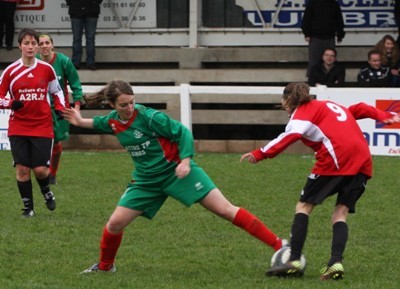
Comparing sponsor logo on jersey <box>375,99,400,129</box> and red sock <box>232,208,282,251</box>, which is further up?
red sock <box>232,208,282,251</box>

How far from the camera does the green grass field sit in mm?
8312

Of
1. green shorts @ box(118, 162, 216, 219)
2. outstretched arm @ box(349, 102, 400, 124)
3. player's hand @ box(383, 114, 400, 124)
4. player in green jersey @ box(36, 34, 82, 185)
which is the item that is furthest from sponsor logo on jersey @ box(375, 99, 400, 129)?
green shorts @ box(118, 162, 216, 219)

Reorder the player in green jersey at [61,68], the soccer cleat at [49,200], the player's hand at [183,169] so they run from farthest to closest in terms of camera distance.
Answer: the player in green jersey at [61,68]
the soccer cleat at [49,200]
the player's hand at [183,169]

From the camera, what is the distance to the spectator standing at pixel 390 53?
17.8 m

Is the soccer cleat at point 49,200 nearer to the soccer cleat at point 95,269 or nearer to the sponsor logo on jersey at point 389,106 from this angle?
the soccer cleat at point 95,269

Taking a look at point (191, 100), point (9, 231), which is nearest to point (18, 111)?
point (9, 231)

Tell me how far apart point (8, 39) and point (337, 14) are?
19.7 ft

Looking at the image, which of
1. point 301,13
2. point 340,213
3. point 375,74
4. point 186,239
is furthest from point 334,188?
point 301,13

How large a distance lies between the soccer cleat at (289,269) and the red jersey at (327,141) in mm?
666

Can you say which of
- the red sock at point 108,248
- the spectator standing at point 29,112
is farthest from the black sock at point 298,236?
the spectator standing at point 29,112

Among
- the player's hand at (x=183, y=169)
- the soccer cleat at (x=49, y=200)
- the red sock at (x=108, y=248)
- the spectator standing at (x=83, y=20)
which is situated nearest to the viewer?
the player's hand at (x=183, y=169)

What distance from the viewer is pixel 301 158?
17.1m

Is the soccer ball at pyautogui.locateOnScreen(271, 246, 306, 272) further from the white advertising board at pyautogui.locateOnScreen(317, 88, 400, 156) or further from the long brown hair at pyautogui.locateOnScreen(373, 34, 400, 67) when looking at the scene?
the long brown hair at pyautogui.locateOnScreen(373, 34, 400, 67)

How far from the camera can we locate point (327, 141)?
27.1ft
